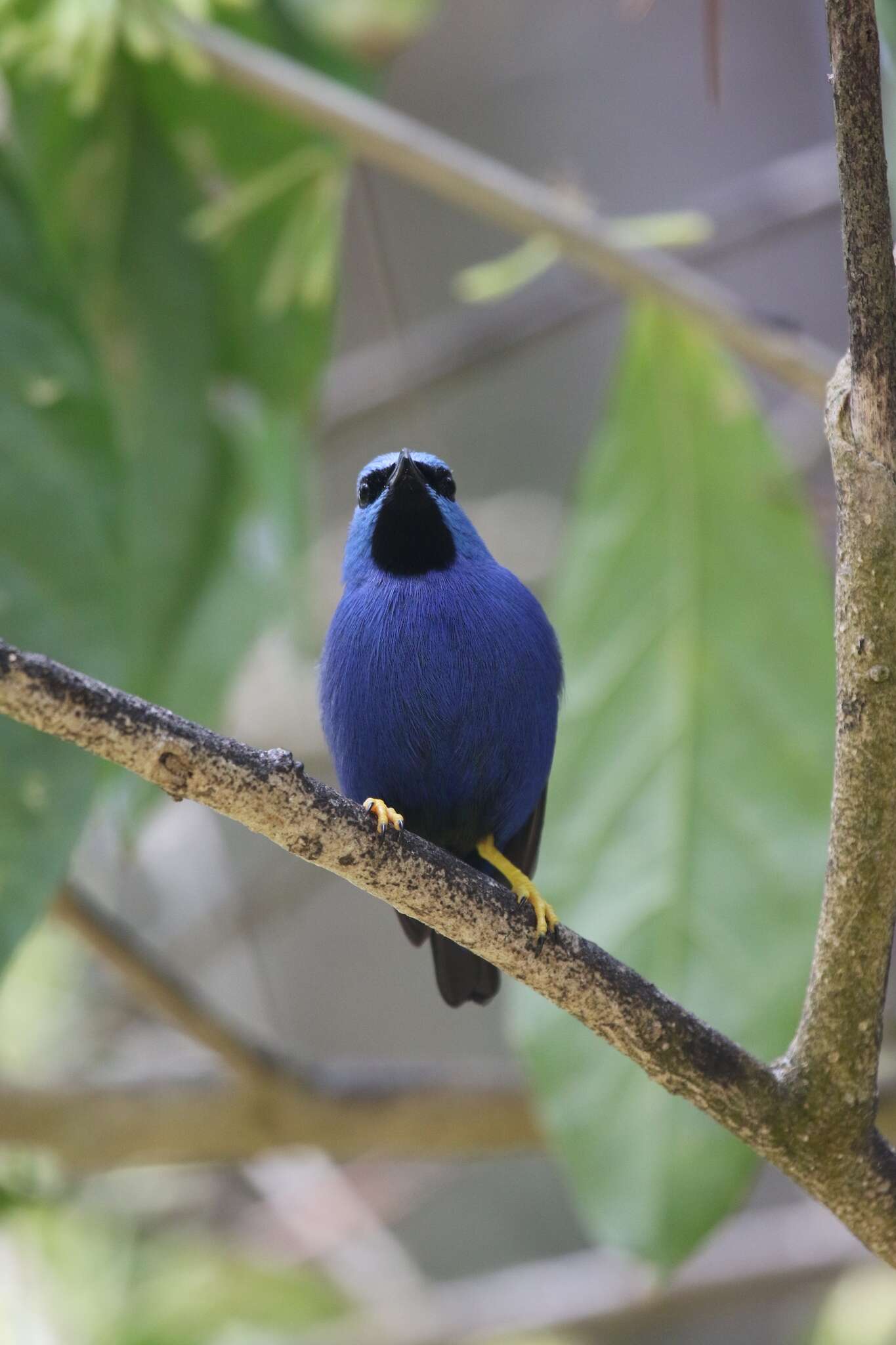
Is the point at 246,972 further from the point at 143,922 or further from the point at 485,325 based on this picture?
the point at 485,325

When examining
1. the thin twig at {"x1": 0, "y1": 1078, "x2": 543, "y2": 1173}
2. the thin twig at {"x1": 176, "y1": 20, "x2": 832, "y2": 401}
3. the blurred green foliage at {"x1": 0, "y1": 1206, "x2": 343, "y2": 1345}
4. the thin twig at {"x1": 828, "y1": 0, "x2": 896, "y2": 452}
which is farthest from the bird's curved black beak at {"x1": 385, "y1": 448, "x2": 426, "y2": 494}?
the blurred green foliage at {"x1": 0, "y1": 1206, "x2": 343, "y2": 1345}

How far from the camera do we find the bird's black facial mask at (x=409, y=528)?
296 cm

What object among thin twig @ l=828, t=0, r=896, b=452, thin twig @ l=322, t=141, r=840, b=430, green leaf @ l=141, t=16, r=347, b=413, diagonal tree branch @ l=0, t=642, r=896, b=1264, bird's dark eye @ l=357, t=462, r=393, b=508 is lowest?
diagonal tree branch @ l=0, t=642, r=896, b=1264

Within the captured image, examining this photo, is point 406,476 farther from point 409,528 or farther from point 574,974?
point 574,974

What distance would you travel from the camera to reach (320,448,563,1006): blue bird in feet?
8.88

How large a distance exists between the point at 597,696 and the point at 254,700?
3.46m

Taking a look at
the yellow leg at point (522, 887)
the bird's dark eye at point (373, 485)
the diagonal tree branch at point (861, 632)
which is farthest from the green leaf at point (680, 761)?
the diagonal tree branch at point (861, 632)

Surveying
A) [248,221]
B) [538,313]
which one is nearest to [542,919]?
[248,221]

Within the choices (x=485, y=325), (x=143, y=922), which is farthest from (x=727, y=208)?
(x=143, y=922)

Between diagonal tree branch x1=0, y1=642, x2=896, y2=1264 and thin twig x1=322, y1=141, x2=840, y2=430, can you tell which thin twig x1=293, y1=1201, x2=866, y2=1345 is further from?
thin twig x1=322, y1=141, x2=840, y2=430

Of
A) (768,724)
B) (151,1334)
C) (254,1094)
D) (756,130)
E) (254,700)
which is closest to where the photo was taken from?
(768,724)

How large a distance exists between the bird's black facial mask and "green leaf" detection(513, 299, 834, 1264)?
1130 mm

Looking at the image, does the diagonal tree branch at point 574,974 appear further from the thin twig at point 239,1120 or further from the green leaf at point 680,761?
the thin twig at point 239,1120

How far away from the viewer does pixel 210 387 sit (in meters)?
4.41
